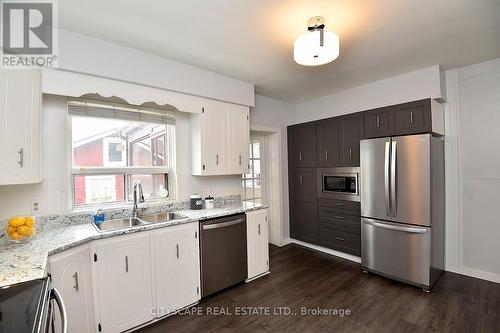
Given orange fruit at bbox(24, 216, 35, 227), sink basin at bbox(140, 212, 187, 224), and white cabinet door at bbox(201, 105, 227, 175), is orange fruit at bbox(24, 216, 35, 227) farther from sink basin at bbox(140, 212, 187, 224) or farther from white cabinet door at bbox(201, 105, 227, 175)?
white cabinet door at bbox(201, 105, 227, 175)

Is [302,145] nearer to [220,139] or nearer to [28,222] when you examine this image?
[220,139]

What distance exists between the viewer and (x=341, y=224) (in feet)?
11.6

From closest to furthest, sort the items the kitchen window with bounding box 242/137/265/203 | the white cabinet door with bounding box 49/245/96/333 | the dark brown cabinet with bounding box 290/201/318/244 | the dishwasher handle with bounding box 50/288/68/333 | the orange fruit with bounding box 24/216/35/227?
the dishwasher handle with bounding box 50/288/68/333 → the white cabinet door with bounding box 49/245/96/333 → the orange fruit with bounding box 24/216/35/227 → the dark brown cabinet with bounding box 290/201/318/244 → the kitchen window with bounding box 242/137/265/203

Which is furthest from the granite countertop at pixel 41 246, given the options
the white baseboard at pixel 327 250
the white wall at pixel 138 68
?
the white baseboard at pixel 327 250

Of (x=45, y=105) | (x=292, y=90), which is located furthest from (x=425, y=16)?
(x=45, y=105)

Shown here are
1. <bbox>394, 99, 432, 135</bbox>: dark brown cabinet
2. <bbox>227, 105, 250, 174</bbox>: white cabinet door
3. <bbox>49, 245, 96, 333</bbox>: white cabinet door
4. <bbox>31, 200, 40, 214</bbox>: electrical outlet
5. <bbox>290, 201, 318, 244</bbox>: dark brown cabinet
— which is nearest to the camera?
<bbox>49, 245, 96, 333</bbox>: white cabinet door

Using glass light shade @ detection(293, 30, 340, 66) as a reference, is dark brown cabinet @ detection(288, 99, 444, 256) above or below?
below

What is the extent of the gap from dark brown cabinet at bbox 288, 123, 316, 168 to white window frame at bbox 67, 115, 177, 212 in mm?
2235

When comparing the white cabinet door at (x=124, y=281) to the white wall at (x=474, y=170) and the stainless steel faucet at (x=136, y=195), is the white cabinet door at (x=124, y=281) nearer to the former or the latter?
the stainless steel faucet at (x=136, y=195)

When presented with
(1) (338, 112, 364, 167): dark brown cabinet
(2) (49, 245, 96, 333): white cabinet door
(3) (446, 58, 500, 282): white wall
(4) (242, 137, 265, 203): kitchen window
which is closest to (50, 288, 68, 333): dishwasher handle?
(2) (49, 245, 96, 333): white cabinet door

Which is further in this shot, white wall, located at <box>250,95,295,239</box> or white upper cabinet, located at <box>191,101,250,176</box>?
white wall, located at <box>250,95,295,239</box>

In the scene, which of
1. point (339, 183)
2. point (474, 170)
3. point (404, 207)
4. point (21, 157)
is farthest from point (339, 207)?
point (21, 157)

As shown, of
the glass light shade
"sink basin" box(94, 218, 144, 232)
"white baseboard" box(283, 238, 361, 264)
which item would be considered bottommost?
"white baseboard" box(283, 238, 361, 264)

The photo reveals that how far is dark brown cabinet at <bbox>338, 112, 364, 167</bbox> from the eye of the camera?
10.9ft
